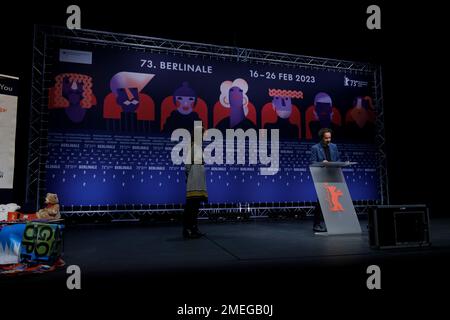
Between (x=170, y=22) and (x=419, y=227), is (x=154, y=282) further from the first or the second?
(x=170, y=22)

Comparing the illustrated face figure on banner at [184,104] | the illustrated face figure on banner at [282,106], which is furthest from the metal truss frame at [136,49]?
the illustrated face figure on banner at [184,104]

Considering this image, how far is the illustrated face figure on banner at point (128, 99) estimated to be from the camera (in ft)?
19.5

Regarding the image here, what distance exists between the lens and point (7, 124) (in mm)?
4223

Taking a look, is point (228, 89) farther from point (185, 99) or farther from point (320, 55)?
point (320, 55)

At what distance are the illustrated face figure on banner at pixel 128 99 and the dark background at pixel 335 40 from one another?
1.14 metres

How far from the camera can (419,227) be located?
10.2 feet

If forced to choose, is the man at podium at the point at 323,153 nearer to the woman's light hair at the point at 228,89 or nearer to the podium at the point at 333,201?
the podium at the point at 333,201

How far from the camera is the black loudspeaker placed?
2.96m

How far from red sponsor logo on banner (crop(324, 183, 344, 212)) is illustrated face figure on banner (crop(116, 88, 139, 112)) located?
12.6ft

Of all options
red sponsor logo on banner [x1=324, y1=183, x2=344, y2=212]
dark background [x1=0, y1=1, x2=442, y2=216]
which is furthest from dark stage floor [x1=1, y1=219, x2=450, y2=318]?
dark background [x1=0, y1=1, x2=442, y2=216]

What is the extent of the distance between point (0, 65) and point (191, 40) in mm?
3315

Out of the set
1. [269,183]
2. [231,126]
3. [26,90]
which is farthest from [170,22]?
[269,183]

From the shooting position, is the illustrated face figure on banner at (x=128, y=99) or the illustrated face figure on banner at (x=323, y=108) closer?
the illustrated face figure on banner at (x=128, y=99)

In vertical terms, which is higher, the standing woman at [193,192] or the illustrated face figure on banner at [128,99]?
the illustrated face figure on banner at [128,99]
